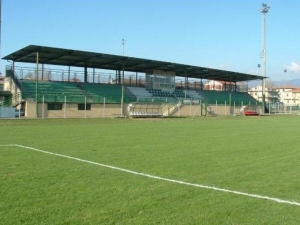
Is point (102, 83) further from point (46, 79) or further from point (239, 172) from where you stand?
point (239, 172)

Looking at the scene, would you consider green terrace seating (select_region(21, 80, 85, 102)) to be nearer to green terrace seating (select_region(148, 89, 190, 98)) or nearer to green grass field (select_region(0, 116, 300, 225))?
green terrace seating (select_region(148, 89, 190, 98))

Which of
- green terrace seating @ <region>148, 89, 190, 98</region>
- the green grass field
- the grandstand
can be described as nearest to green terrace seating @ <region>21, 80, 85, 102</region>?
the grandstand

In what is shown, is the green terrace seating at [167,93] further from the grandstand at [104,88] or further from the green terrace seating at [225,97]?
the green terrace seating at [225,97]

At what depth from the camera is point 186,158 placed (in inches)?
427

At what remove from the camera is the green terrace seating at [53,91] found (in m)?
42.7

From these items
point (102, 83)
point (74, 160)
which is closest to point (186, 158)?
point (74, 160)

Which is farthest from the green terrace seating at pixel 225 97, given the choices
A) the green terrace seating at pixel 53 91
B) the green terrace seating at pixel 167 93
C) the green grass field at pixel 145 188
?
the green grass field at pixel 145 188

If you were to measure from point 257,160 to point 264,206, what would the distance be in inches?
197

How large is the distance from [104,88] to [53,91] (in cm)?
858

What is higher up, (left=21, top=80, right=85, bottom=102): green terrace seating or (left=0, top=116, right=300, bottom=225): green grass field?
(left=21, top=80, right=85, bottom=102): green terrace seating

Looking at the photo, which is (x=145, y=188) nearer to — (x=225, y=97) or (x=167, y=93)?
(x=167, y=93)

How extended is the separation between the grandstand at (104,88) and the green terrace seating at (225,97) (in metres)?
0.23

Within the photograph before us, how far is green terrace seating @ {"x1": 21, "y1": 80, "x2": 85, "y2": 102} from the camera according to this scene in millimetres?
42656

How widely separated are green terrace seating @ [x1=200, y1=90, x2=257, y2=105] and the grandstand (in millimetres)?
231
